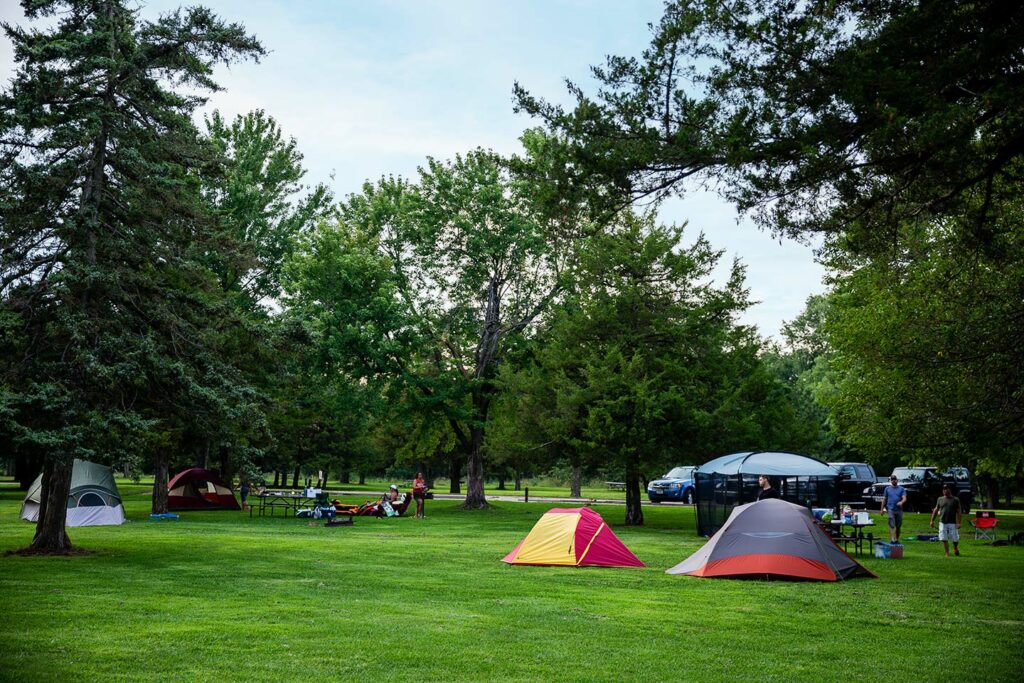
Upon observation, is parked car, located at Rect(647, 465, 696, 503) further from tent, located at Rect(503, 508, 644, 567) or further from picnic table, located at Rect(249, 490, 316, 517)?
tent, located at Rect(503, 508, 644, 567)

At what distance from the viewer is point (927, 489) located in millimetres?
38719

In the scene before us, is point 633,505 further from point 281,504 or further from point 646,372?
point 281,504

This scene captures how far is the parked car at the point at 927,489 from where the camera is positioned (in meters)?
38.8

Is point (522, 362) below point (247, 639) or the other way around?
the other way around

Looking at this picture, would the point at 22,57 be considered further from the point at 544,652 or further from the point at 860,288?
the point at 860,288

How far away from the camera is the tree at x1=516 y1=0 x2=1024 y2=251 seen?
26.1 feet

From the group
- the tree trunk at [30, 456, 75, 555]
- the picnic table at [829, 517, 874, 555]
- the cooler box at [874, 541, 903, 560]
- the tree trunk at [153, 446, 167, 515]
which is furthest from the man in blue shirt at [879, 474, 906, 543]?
the tree trunk at [153, 446, 167, 515]

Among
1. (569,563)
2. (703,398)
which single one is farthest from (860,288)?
(569,563)

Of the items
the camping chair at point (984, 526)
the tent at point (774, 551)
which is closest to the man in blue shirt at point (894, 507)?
the camping chair at point (984, 526)

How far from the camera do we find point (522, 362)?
118 ft

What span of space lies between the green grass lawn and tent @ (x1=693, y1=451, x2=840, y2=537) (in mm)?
4350

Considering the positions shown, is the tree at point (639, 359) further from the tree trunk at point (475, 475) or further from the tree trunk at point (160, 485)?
the tree trunk at point (160, 485)

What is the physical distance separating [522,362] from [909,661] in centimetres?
2701

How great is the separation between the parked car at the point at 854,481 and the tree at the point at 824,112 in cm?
3277
